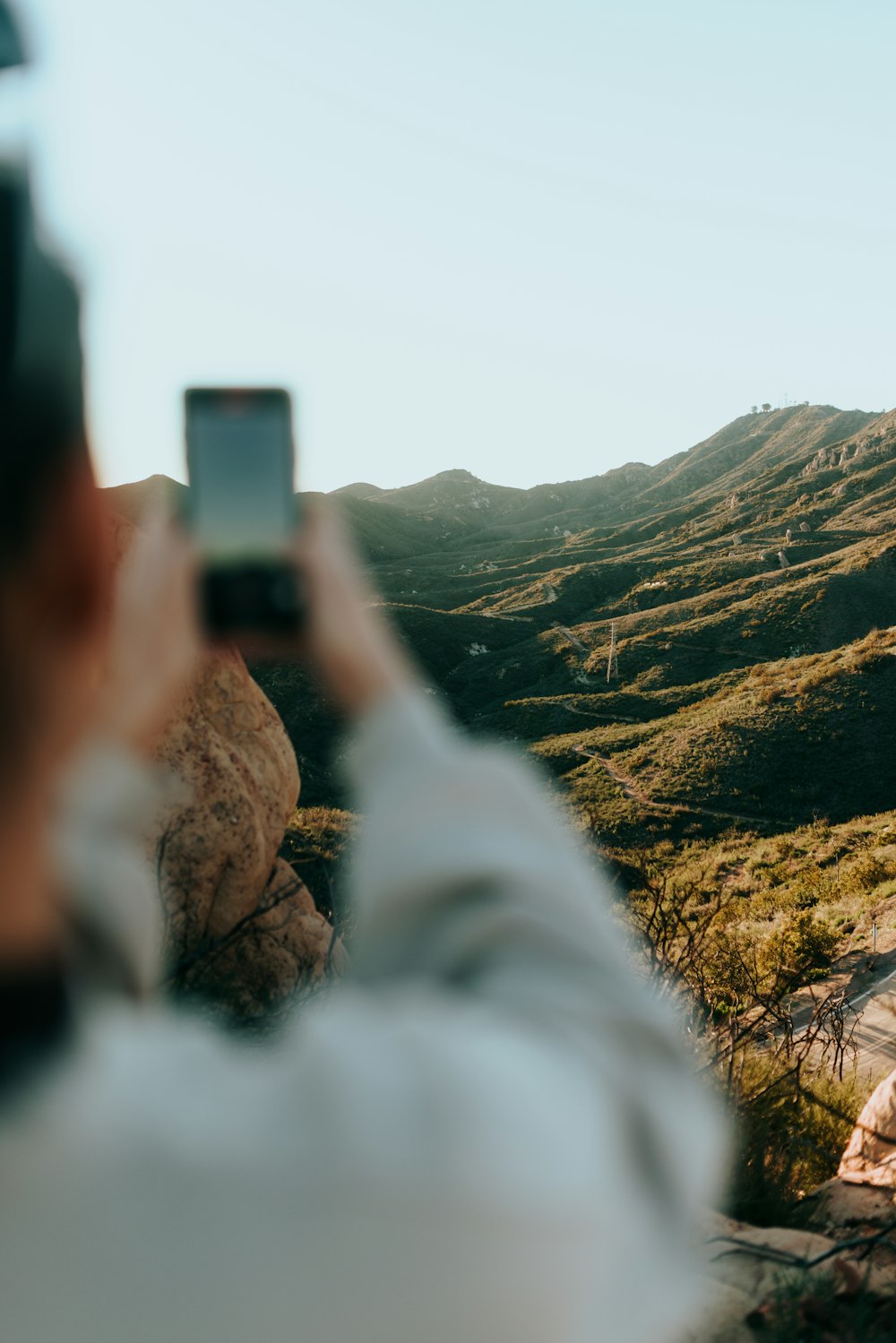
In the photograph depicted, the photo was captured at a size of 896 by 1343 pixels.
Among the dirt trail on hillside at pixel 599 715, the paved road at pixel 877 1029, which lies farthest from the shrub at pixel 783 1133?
the dirt trail on hillside at pixel 599 715

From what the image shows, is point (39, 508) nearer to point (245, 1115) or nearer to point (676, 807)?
point (245, 1115)

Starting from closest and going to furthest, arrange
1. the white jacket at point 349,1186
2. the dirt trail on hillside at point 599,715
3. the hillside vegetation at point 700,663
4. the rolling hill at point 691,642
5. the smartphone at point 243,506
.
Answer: the white jacket at point 349,1186, the smartphone at point 243,506, the hillside vegetation at point 700,663, the rolling hill at point 691,642, the dirt trail on hillside at point 599,715

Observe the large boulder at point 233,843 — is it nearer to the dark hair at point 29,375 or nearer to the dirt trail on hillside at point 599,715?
the dark hair at point 29,375

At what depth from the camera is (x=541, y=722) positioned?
166 ft

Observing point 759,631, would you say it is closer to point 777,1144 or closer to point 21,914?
point 777,1144

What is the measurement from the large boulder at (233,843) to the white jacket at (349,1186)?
525 cm

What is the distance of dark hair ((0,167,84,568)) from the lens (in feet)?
1.93

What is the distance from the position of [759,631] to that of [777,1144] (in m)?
53.2

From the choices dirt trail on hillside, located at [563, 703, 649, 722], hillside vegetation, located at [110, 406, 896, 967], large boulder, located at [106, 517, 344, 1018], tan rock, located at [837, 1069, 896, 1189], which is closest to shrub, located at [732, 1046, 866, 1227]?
tan rock, located at [837, 1069, 896, 1189]

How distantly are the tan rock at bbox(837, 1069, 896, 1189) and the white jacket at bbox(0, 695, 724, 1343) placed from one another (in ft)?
16.0

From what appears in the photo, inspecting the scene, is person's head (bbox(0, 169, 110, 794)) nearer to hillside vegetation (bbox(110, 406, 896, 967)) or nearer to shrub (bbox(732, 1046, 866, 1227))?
hillside vegetation (bbox(110, 406, 896, 967))

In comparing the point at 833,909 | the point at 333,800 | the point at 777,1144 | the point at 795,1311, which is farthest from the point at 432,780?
the point at 333,800

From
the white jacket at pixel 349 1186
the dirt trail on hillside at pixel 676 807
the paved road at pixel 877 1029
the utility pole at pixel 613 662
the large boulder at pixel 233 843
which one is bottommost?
the dirt trail on hillside at pixel 676 807

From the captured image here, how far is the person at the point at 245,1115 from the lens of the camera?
1.86ft
